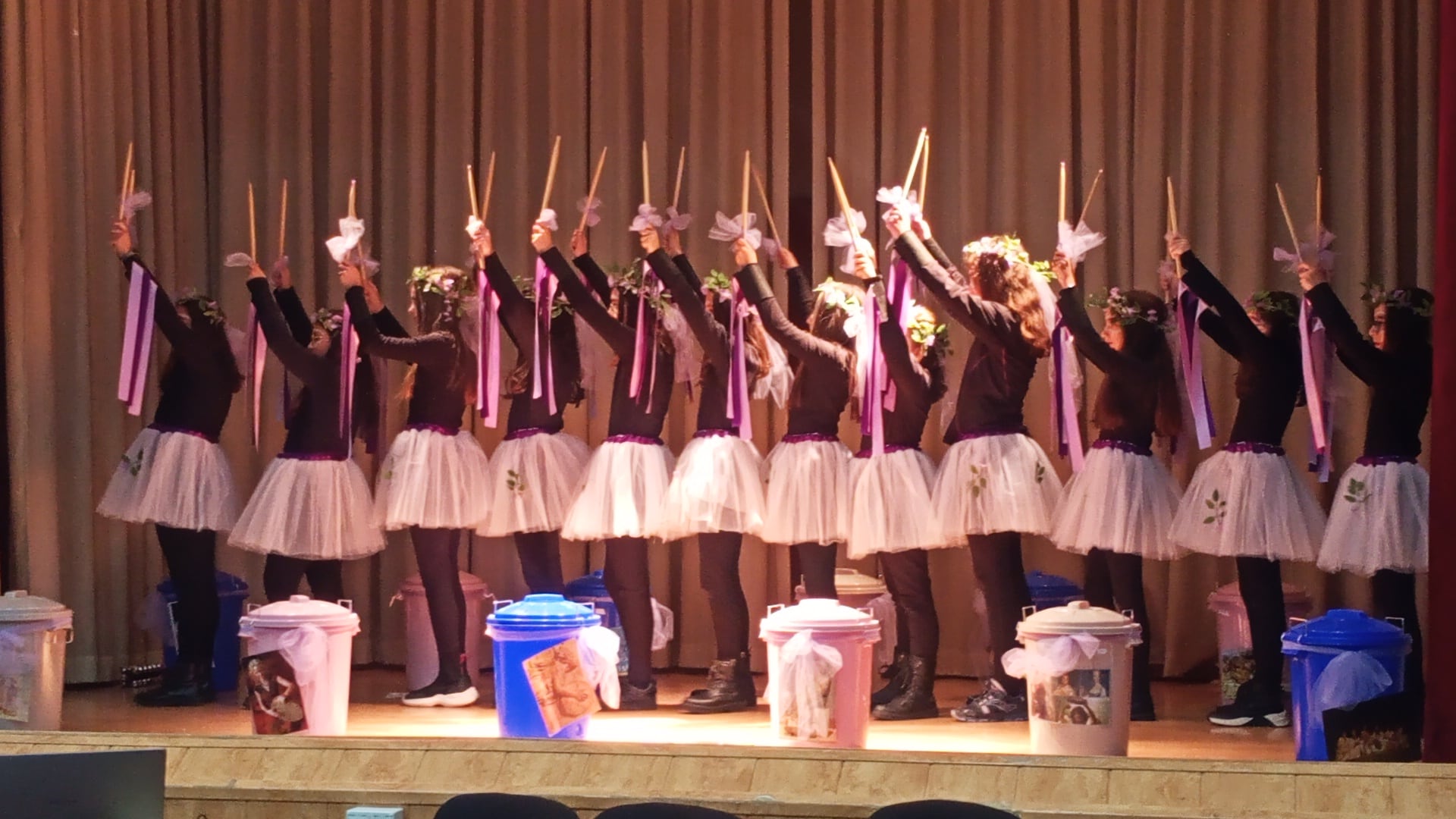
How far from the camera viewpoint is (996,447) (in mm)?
5027

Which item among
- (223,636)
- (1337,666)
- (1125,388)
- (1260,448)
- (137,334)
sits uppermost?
(137,334)

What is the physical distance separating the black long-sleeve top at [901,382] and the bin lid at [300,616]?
173cm

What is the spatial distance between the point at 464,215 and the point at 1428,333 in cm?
381

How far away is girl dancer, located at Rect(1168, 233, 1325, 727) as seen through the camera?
4969mm

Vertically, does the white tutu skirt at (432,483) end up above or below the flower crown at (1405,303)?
below

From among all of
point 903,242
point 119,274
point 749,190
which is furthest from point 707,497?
point 119,274

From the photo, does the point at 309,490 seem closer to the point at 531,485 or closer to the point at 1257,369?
the point at 531,485

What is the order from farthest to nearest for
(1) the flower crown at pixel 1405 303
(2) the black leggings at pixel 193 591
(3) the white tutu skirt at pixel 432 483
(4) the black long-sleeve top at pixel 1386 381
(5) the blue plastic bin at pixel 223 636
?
(5) the blue plastic bin at pixel 223 636
(2) the black leggings at pixel 193 591
(3) the white tutu skirt at pixel 432 483
(1) the flower crown at pixel 1405 303
(4) the black long-sleeve top at pixel 1386 381

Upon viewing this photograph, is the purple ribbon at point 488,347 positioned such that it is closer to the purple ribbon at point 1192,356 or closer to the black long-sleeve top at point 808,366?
the black long-sleeve top at point 808,366

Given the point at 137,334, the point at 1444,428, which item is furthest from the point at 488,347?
the point at 1444,428

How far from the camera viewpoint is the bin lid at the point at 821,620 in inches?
176

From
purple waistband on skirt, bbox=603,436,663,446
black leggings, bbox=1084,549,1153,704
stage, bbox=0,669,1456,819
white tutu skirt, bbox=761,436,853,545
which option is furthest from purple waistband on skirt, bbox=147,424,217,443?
black leggings, bbox=1084,549,1153,704

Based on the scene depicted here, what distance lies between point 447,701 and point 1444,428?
3234 mm

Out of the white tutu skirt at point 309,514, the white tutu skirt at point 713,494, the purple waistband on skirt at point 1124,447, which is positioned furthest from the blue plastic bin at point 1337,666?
the white tutu skirt at point 309,514
